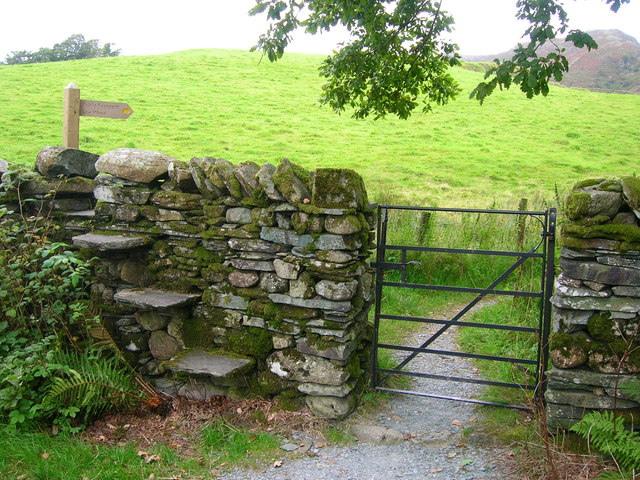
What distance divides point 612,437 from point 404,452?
1532mm

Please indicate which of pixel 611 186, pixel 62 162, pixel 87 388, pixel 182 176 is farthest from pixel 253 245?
pixel 611 186

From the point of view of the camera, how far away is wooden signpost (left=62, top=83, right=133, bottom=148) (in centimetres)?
563

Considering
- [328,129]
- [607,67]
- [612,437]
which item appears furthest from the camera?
[607,67]

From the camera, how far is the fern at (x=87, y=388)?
4355 mm

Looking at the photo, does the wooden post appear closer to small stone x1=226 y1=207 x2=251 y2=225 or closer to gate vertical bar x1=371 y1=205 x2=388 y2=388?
small stone x1=226 y1=207 x2=251 y2=225

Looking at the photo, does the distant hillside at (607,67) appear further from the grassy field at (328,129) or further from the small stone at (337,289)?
the small stone at (337,289)

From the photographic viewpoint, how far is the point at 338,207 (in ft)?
14.7

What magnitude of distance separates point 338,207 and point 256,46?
10.5 ft

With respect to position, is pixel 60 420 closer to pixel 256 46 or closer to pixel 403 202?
→ pixel 256 46

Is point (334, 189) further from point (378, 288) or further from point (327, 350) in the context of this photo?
point (327, 350)

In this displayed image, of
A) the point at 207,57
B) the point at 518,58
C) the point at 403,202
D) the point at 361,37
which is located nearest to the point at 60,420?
the point at 518,58

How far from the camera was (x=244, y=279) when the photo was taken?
4875 millimetres

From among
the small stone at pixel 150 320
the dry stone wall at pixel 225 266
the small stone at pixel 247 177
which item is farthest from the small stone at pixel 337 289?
the small stone at pixel 150 320

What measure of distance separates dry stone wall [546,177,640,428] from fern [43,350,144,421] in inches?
144
